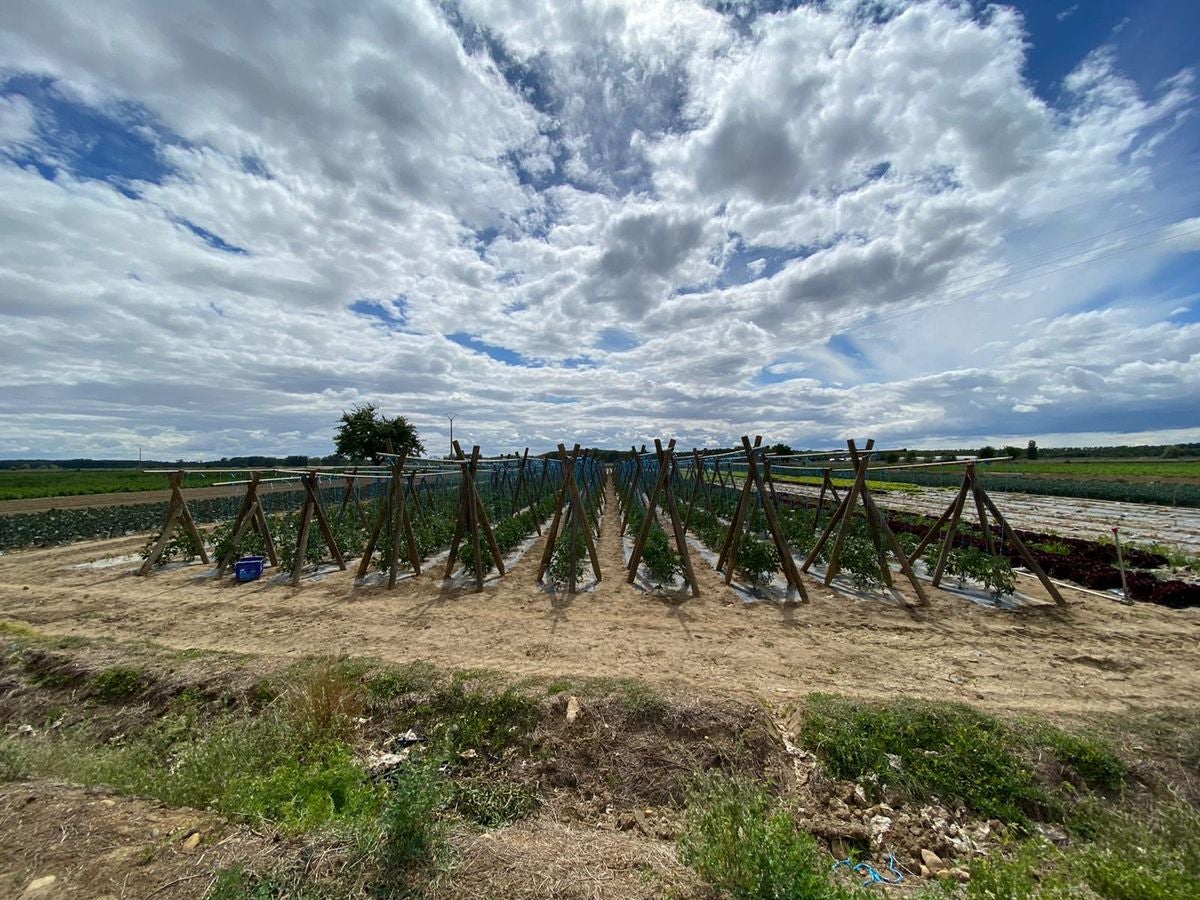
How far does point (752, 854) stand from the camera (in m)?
2.33

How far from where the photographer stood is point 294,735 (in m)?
3.91

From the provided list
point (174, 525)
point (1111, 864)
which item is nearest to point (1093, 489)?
point (1111, 864)

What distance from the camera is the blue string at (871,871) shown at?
2.71 m

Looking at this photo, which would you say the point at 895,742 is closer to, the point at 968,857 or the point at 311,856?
the point at 968,857

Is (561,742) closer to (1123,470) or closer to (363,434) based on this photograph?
(363,434)

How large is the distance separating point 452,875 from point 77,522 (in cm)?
2103

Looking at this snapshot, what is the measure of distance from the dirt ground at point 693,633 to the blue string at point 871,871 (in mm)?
1648

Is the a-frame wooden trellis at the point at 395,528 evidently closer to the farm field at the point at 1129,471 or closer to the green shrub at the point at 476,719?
the green shrub at the point at 476,719

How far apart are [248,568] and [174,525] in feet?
10.4

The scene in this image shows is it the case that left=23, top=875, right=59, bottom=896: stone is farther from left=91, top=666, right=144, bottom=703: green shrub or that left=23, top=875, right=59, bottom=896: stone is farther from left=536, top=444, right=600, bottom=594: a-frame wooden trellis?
left=536, top=444, right=600, bottom=594: a-frame wooden trellis

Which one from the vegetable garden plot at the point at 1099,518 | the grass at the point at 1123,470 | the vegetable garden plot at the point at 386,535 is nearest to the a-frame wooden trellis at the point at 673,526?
the vegetable garden plot at the point at 386,535

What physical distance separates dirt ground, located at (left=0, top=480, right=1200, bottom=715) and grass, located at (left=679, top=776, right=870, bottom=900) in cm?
158

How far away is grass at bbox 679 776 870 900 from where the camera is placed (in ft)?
7.18

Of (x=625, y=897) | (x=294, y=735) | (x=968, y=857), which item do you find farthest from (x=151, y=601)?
(x=968, y=857)
